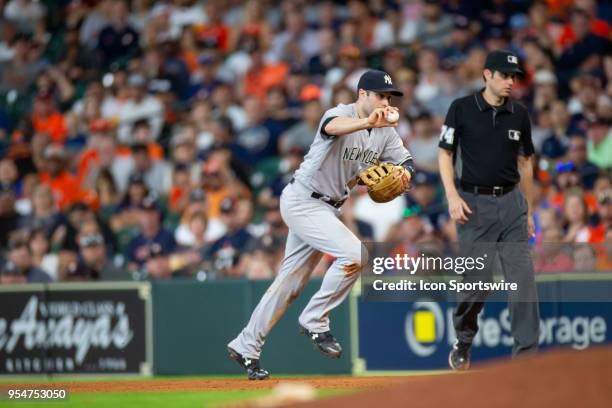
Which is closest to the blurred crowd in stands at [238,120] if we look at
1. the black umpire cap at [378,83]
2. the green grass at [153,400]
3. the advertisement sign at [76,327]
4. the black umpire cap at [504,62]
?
the advertisement sign at [76,327]

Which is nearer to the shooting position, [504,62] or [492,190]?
[504,62]

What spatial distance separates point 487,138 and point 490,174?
0.28 m

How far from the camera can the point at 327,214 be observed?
9039 mm

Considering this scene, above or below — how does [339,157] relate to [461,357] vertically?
above

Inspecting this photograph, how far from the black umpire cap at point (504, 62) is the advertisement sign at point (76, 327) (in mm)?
5322

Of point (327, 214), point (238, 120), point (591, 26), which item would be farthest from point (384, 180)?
point (238, 120)

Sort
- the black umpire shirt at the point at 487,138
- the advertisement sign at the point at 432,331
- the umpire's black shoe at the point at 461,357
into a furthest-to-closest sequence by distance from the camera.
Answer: the advertisement sign at the point at 432,331
the umpire's black shoe at the point at 461,357
the black umpire shirt at the point at 487,138

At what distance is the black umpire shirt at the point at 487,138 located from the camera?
9.30 m

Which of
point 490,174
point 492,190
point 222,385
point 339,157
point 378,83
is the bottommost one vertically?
point 222,385

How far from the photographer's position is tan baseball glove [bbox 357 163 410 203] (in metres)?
8.98

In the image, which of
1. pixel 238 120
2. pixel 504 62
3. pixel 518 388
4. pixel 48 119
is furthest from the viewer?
pixel 48 119

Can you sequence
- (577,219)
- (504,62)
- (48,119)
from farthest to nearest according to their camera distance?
(48,119)
(577,219)
(504,62)

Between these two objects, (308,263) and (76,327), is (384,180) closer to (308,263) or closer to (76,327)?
(308,263)

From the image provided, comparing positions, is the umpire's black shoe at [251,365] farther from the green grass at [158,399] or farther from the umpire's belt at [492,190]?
the umpire's belt at [492,190]
